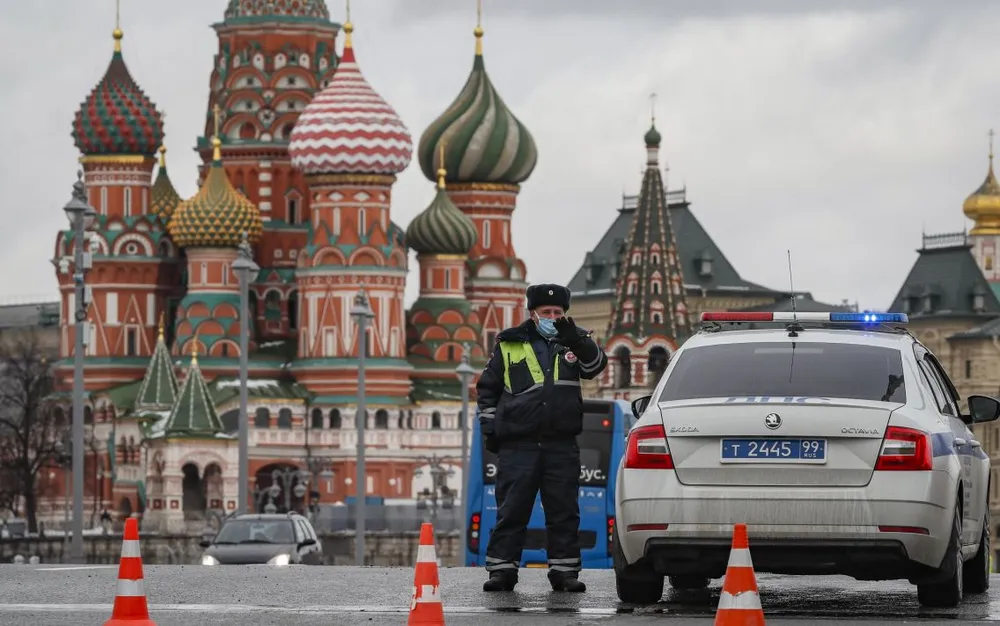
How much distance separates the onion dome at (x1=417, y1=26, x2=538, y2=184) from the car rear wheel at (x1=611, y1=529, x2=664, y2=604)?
89.5 m

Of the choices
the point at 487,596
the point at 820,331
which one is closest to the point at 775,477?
the point at 820,331

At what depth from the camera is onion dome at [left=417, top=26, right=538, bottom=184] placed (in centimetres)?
10500

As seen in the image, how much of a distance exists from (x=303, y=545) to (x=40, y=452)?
61773mm

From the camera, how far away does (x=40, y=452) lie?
3639 inches

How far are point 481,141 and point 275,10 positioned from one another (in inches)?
387

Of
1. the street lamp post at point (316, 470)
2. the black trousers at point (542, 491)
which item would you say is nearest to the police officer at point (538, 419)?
the black trousers at point (542, 491)

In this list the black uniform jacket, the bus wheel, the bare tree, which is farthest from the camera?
the bare tree

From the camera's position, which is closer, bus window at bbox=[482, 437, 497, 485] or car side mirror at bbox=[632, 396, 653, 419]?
car side mirror at bbox=[632, 396, 653, 419]

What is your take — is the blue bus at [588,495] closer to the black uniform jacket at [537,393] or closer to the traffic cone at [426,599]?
the black uniform jacket at [537,393]

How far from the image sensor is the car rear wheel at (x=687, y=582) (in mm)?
16406

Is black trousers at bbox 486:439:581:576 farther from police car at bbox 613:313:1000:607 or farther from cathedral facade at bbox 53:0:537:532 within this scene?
cathedral facade at bbox 53:0:537:532

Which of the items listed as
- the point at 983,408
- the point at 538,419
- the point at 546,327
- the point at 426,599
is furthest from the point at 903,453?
the point at 426,599

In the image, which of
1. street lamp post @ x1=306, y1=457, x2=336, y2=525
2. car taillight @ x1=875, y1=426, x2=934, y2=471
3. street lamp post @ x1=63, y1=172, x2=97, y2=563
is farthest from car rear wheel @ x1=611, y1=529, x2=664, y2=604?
street lamp post @ x1=306, y1=457, x2=336, y2=525

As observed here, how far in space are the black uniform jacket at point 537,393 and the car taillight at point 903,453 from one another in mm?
2101
